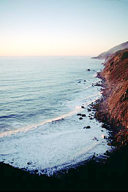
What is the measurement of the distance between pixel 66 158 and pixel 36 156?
3.56m

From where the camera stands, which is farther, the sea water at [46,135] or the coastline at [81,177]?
the sea water at [46,135]

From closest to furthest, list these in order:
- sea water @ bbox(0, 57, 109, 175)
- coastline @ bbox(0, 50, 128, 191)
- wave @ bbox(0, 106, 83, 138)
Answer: coastline @ bbox(0, 50, 128, 191) < sea water @ bbox(0, 57, 109, 175) < wave @ bbox(0, 106, 83, 138)

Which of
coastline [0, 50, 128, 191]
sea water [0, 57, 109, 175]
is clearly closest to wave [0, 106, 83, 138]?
sea water [0, 57, 109, 175]

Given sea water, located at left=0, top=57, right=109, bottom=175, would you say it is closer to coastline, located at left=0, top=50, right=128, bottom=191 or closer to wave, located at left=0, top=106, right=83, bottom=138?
wave, located at left=0, top=106, right=83, bottom=138

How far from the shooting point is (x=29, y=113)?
2719 centimetres

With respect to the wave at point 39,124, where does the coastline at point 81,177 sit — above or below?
below

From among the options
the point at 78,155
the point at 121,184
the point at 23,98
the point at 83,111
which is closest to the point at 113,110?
the point at 83,111

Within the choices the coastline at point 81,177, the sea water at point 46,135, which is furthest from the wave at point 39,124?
the coastline at point 81,177

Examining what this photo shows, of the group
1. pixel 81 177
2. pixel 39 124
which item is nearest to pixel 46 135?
pixel 39 124

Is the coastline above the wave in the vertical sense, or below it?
below

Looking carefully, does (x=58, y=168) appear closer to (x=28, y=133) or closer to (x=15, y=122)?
(x=28, y=133)

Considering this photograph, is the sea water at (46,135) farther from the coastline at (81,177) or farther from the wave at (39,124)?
the coastline at (81,177)

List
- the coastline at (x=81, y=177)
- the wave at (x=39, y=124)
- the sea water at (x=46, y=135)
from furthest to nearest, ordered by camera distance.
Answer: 1. the wave at (x=39, y=124)
2. the sea water at (x=46, y=135)
3. the coastline at (x=81, y=177)

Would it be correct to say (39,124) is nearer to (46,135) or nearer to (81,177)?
(46,135)
